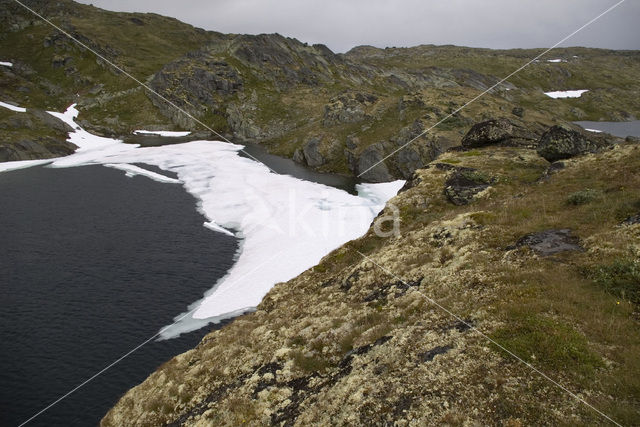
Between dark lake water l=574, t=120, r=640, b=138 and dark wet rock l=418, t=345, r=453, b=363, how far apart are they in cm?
18409

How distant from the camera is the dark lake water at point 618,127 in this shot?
154800 millimetres

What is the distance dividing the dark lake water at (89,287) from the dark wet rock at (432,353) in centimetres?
2467

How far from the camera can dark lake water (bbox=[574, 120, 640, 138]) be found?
155m

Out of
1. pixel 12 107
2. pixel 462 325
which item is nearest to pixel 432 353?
pixel 462 325

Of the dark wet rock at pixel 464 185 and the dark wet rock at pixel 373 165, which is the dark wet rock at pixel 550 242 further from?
the dark wet rock at pixel 373 165

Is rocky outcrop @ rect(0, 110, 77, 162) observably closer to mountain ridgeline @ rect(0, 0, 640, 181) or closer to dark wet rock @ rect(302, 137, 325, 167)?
mountain ridgeline @ rect(0, 0, 640, 181)

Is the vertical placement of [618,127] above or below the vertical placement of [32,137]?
above

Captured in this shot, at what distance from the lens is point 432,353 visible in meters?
13.5

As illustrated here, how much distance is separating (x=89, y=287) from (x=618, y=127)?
724ft

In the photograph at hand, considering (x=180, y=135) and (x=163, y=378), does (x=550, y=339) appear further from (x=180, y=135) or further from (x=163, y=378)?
(x=180, y=135)

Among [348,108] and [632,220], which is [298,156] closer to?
[348,108]

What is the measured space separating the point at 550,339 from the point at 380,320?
7.58 m

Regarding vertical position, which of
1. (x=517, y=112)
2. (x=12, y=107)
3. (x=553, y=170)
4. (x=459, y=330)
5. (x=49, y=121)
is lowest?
(x=459, y=330)

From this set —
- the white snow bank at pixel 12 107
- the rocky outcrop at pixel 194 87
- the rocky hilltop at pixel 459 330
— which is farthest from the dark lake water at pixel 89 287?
the rocky outcrop at pixel 194 87
